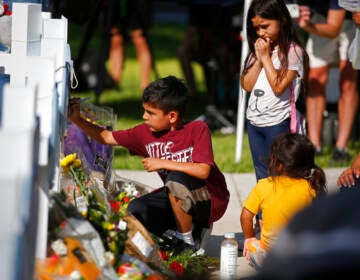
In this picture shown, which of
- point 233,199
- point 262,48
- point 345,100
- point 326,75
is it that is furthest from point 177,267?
point 326,75

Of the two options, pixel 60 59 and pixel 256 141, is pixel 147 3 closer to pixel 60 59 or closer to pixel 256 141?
pixel 256 141

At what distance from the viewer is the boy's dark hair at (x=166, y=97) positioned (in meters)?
5.25

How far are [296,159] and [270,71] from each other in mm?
984

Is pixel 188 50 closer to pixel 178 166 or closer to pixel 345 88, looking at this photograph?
pixel 345 88

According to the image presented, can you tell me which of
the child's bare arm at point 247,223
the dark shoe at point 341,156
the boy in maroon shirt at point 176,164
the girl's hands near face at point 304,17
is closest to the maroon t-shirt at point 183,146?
the boy in maroon shirt at point 176,164

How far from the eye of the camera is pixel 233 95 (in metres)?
11.0

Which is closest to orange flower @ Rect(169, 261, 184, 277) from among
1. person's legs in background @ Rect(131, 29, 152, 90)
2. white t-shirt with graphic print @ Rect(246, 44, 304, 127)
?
white t-shirt with graphic print @ Rect(246, 44, 304, 127)

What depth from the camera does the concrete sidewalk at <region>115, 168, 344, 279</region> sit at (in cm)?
559

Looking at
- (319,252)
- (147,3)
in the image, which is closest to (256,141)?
(319,252)

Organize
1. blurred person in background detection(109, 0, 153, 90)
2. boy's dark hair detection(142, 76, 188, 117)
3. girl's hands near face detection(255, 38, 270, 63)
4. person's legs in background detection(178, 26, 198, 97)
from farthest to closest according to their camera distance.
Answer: blurred person in background detection(109, 0, 153, 90)
person's legs in background detection(178, 26, 198, 97)
girl's hands near face detection(255, 38, 270, 63)
boy's dark hair detection(142, 76, 188, 117)

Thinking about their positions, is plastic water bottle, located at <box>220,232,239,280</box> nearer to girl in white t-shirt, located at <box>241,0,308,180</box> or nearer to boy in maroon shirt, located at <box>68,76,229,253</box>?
boy in maroon shirt, located at <box>68,76,229,253</box>

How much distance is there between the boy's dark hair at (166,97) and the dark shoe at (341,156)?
11.0 feet

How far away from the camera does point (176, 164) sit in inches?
201

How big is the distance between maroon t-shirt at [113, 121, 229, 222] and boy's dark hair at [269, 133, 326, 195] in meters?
0.45
